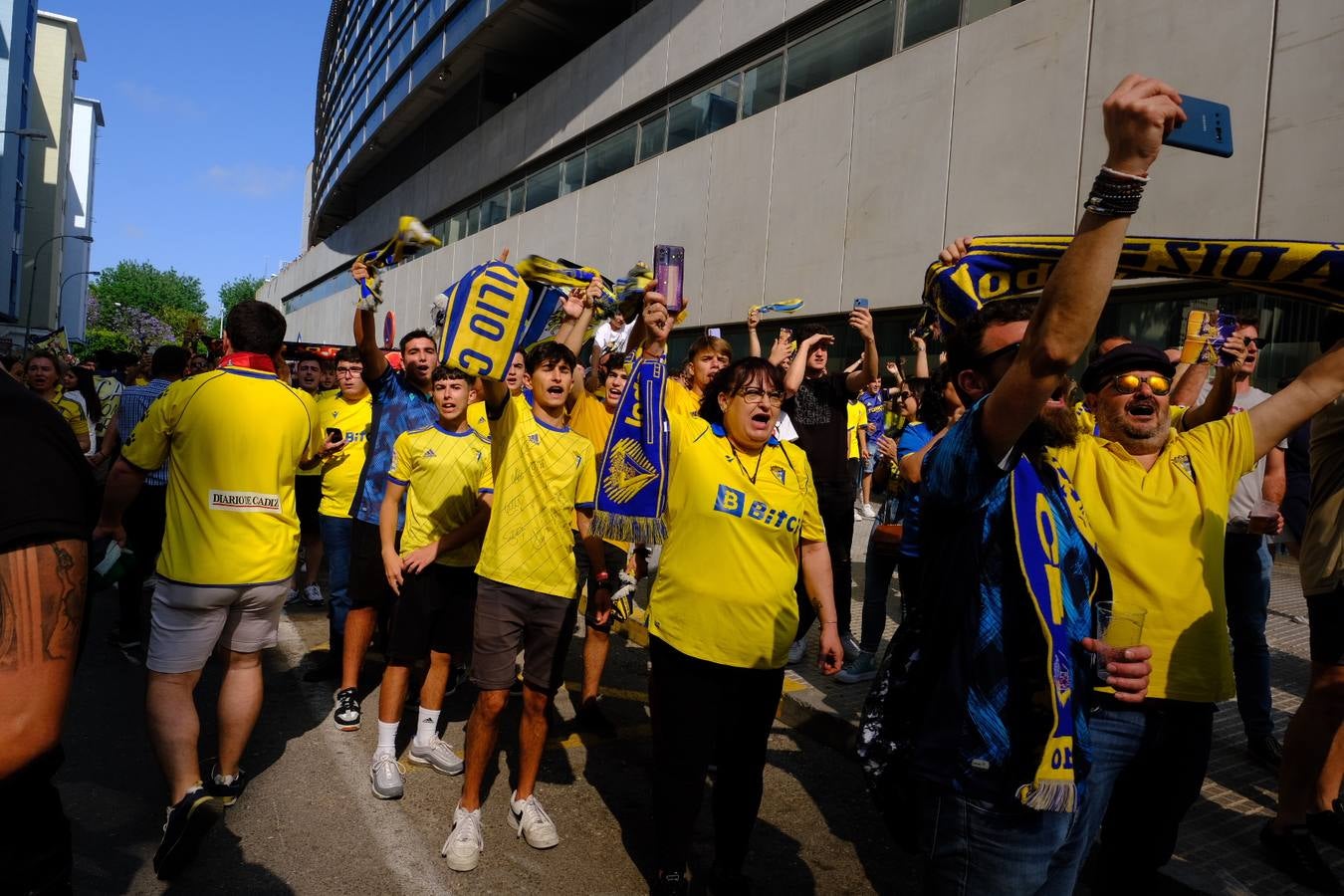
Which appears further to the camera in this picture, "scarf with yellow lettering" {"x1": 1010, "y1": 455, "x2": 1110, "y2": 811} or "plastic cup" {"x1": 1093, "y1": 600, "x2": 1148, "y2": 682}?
"plastic cup" {"x1": 1093, "y1": 600, "x2": 1148, "y2": 682}

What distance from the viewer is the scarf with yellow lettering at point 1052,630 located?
175cm

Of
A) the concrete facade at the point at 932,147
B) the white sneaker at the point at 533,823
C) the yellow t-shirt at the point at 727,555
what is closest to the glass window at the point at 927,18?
the concrete facade at the point at 932,147

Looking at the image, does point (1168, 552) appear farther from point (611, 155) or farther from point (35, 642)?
point (611, 155)

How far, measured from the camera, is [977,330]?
1.98 meters

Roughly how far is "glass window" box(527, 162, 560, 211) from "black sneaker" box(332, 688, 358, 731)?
18.9 m

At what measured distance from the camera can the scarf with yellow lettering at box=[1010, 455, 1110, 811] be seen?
1.75 metres

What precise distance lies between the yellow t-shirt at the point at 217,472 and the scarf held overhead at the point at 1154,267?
115 inches

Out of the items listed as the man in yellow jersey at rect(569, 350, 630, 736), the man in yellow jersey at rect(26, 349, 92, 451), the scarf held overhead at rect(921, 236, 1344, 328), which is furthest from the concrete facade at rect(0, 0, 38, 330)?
the scarf held overhead at rect(921, 236, 1344, 328)

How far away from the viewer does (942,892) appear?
189 cm

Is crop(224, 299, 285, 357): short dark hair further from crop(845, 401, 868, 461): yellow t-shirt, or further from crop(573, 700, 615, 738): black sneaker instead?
crop(845, 401, 868, 461): yellow t-shirt

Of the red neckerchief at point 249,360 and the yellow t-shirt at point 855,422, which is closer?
the red neckerchief at point 249,360

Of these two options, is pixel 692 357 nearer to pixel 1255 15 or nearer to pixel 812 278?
pixel 1255 15

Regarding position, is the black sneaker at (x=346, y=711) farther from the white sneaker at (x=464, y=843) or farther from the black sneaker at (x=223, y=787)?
the white sneaker at (x=464, y=843)

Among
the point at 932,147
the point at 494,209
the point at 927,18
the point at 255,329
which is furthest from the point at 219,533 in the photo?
the point at 494,209
